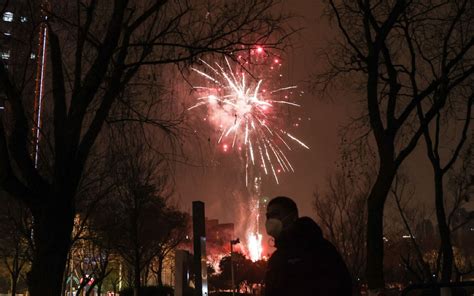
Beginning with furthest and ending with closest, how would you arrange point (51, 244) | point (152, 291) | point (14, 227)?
1. point (152, 291)
2. point (14, 227)
3. point (51, 244)

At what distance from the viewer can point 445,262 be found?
14234mm

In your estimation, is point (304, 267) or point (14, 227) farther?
point (14, 227)

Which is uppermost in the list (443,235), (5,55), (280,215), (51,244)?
(5,55)

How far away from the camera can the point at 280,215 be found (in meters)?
3.92

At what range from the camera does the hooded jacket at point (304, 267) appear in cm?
345

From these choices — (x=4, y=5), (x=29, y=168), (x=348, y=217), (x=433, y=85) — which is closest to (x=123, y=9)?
(x=4, y=5)

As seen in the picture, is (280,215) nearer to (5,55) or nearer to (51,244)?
(51,244)

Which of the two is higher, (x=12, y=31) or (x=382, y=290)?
(x=12, y=31)

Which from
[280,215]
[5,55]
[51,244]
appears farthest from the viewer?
[5,55]

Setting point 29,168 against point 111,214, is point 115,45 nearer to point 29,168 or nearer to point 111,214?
point 29,168

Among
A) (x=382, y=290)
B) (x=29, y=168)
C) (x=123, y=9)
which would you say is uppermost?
(x=123, y=9)

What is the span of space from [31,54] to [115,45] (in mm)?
1638

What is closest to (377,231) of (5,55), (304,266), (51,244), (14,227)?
(51,244)

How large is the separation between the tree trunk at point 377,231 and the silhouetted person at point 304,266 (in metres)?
6.96
